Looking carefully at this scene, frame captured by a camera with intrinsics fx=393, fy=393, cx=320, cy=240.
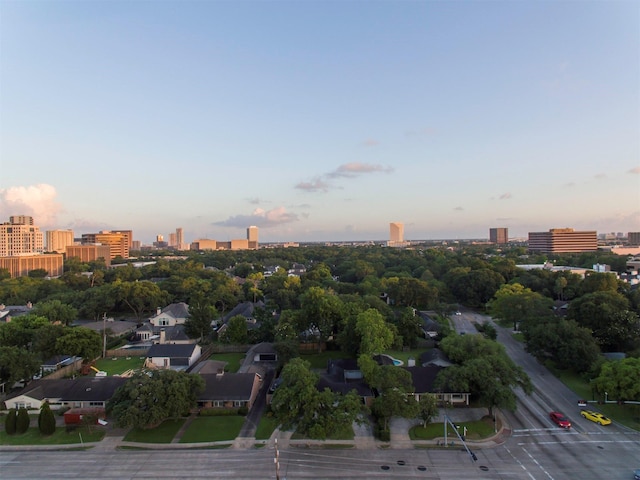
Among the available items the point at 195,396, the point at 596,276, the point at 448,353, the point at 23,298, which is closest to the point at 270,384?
the point at 195,396

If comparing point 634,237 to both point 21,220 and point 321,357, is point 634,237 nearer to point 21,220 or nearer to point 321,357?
point 321,357

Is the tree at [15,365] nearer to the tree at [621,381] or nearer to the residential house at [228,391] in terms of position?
the residential house at [228,391]

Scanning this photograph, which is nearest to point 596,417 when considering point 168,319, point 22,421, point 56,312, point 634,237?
point 22,421

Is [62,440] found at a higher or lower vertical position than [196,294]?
lower

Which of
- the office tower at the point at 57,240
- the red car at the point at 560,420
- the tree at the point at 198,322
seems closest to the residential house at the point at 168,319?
the tree at the point at 198,322

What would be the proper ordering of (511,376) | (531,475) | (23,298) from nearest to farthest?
(531,475) < (511,376) < (23,298)

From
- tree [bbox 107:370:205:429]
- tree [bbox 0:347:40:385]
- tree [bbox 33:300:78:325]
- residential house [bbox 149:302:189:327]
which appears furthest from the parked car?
tree [bbox 33:300:78:325]

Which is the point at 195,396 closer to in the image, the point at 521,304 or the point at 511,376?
the point at 511,376
